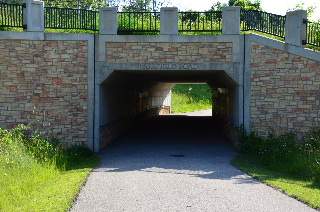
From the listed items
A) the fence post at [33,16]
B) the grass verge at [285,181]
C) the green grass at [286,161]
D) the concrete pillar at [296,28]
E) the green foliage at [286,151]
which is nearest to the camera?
the grass verge at [285,181]

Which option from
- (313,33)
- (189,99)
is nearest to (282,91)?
(313,33)

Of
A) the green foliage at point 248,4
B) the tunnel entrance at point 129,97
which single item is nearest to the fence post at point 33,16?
the tunnel entrance at point 129,97

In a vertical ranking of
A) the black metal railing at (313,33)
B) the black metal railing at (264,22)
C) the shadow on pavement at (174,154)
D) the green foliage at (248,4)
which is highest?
the green foliage at (248,4)

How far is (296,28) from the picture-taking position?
13.4 m

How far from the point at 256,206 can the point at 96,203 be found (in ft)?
9.17

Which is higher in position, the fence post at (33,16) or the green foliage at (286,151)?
the fence post at (33,16)

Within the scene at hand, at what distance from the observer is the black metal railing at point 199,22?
14.4m

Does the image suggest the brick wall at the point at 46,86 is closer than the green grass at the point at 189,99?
Yes

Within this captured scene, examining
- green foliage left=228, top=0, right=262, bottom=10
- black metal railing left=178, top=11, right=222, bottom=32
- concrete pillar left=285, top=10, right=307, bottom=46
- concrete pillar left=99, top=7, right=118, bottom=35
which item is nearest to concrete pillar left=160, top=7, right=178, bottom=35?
black metal railing left=178, top=11, right=222, bottom=32

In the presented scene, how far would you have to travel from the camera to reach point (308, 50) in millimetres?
13281

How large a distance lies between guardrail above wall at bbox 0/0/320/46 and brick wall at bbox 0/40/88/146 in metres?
0.84

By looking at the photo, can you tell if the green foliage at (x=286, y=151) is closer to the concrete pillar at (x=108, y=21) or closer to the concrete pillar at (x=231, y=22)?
the concrete pillar at (x=231, y=22)

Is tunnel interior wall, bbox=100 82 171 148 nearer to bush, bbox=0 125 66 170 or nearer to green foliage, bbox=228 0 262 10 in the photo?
bush, bbox=0 125 66 170

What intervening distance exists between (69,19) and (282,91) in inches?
304
